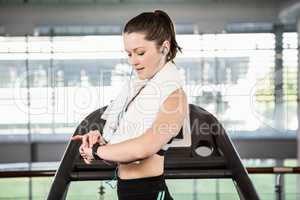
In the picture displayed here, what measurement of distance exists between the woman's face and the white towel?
2 cm

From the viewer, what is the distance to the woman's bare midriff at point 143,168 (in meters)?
0.97

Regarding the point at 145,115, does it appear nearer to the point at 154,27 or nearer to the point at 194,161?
the point at 154,27

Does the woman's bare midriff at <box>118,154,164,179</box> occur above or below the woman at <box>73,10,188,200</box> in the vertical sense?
below

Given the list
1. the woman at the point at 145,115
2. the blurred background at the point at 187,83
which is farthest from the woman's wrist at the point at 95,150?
the blurred background at the point at 187,83

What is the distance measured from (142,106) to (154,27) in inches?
6.2

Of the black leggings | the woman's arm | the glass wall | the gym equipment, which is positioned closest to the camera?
→ the woman's arm

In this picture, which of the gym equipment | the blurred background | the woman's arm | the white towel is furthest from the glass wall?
the woman's arm

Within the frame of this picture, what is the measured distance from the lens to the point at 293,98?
39.2 feet

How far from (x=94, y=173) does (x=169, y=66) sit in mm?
1175

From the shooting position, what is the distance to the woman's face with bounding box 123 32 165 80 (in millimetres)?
917

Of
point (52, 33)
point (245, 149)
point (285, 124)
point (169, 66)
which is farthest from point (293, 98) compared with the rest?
point (169, 66)

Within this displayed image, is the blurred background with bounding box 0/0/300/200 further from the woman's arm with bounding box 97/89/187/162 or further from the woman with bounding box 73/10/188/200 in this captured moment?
the woman's arm with bounding box 97/89/187/162

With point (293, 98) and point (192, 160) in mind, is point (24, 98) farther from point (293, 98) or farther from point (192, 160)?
point (192, 160)

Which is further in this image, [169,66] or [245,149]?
[245,149]
